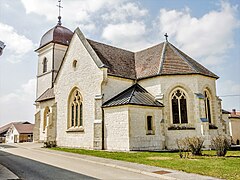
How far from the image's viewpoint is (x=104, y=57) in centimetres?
2472

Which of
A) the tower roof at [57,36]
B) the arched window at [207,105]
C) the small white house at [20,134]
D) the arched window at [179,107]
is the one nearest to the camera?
the arched window at [179,107]

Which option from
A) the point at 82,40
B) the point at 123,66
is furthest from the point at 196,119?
the point at 82,40

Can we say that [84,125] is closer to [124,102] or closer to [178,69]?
[124,102]

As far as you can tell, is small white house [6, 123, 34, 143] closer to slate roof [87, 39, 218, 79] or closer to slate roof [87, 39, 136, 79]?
slate roof [87, 39, 136, 79]

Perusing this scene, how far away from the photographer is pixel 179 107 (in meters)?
22.1

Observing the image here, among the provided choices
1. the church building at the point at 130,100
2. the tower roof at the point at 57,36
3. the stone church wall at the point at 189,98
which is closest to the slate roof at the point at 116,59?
the church building at the point at 130,100

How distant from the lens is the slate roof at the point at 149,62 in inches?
904

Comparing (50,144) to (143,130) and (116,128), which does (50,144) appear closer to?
(116,128)

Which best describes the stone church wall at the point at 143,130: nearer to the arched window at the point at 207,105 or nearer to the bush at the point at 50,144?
the arched window at the point at 207,105

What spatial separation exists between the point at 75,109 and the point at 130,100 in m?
7.72

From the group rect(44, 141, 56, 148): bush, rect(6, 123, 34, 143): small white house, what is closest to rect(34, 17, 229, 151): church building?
rect(44, 141, 56, 148): bush

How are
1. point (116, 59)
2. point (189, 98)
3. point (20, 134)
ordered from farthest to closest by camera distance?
1. point (20, 134)
2. point (116, 59)
3. point (189, 98)

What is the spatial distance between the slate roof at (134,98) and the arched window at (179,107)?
145cm

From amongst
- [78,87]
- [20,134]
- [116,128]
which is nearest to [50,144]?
[78,87]
